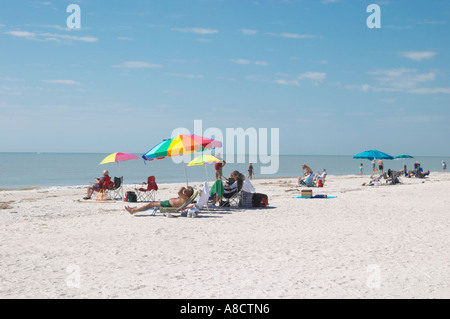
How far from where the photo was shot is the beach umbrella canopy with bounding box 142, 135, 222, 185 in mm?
11266

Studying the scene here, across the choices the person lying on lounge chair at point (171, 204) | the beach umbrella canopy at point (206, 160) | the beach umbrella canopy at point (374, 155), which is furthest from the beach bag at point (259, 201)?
the beach umbrella canopy at point (374, 155)

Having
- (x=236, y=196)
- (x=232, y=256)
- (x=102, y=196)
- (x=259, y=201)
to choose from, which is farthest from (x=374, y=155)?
(x=232, y=256)

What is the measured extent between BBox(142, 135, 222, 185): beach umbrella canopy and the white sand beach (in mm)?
1759

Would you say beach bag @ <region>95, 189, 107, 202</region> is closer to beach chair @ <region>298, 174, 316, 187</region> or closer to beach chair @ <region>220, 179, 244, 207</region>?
beach chair @ <region>220, 179, 244, 207</region>

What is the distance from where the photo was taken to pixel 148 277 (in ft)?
16.7

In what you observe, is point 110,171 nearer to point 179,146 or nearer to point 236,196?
point 236,196

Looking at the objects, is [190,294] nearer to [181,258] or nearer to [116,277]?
[116,277]

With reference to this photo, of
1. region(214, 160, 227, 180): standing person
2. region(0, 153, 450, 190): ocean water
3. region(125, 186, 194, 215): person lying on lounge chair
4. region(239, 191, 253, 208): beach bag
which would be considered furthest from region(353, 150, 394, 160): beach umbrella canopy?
region(125, 186, 194, 215): person lying on lounge chair

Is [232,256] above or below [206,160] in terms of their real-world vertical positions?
below

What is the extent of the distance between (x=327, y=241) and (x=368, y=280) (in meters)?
2.26

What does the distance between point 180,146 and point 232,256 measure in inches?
221

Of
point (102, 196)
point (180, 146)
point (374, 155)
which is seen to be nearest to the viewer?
point (180, 146)

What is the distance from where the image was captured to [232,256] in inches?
241

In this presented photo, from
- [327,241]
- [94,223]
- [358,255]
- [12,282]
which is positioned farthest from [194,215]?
[12,282]
